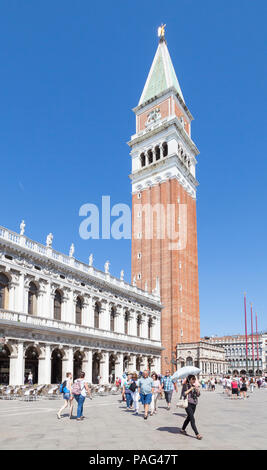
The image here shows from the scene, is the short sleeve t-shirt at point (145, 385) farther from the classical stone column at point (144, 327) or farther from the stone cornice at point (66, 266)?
the classical stone column at point (144, 327)

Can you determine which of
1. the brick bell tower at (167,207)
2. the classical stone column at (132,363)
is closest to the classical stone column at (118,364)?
the classical stone column at (132,363)

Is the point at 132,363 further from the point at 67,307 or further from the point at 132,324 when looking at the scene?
the point at 67,307

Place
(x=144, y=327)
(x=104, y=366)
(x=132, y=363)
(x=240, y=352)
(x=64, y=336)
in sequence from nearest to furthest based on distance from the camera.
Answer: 1. (x=64, y=336)
2. (x=104, y=366)
3. (x=132, y=363)
4. (x=144, y=327)
5. (x=240, y=352)

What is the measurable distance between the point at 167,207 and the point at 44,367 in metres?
38.2

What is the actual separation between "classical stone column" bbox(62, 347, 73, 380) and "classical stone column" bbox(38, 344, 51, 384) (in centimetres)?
263

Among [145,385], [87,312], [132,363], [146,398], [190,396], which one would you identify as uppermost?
[87,312]

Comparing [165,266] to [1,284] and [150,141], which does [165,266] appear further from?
[1,284]

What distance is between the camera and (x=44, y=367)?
33.2 metres

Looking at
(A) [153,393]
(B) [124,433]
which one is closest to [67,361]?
(A) [153,393]

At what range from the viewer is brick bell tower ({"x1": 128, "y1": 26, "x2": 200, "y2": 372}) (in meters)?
61.8

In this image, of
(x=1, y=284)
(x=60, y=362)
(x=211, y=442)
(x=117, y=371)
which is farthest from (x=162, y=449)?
(x=117, y=371)

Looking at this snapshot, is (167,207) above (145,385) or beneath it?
above

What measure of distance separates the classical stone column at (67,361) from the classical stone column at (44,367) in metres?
2.63
